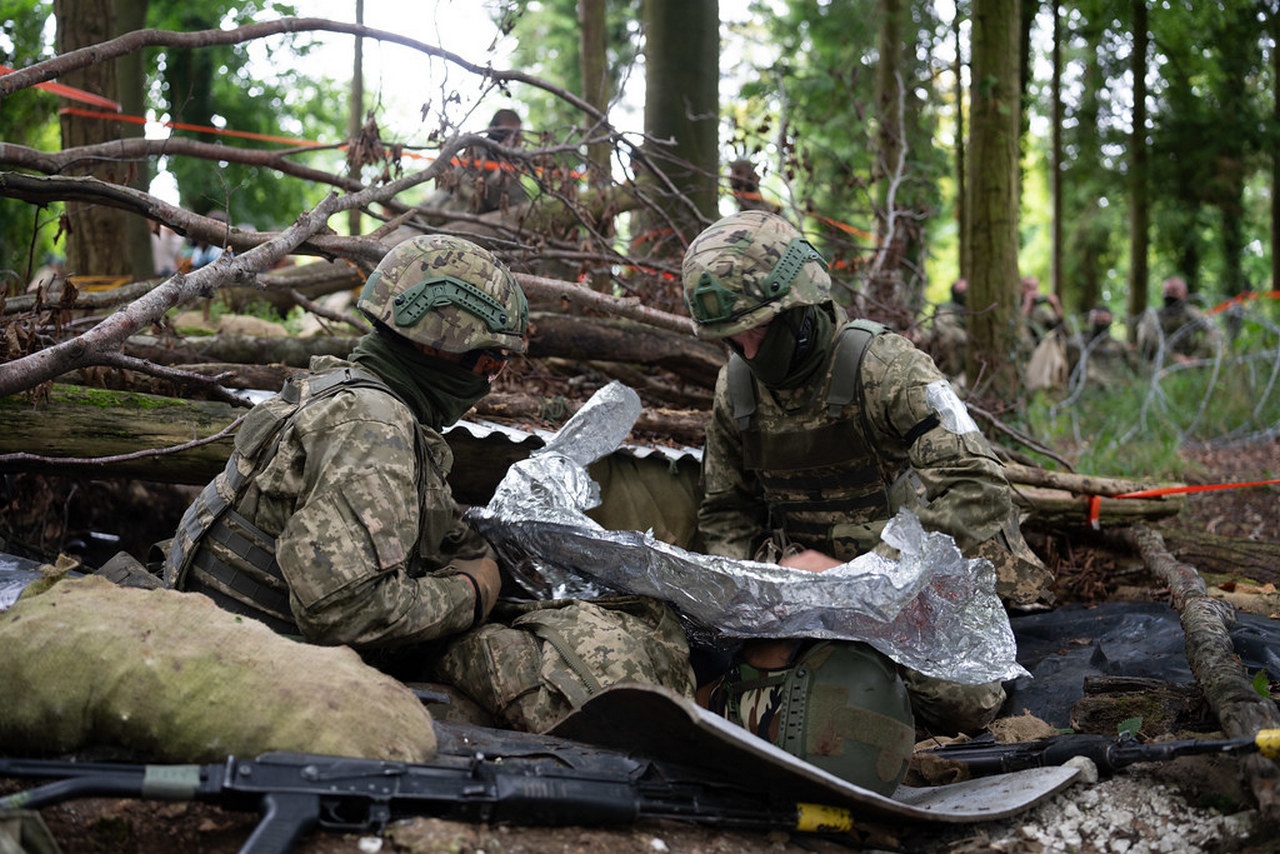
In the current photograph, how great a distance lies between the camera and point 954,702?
366 centimetres

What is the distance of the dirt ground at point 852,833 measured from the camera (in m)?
2.25

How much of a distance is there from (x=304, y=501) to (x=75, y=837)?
3.33ft

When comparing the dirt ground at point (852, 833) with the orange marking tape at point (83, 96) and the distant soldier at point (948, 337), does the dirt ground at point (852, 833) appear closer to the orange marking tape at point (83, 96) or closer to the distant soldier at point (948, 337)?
the distant soldier at point (948, 337)

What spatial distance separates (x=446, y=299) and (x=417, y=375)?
26 centimetres

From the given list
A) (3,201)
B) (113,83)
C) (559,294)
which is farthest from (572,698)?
(3,201)

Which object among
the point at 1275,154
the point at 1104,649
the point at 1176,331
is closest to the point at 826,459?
the point at 1104,649

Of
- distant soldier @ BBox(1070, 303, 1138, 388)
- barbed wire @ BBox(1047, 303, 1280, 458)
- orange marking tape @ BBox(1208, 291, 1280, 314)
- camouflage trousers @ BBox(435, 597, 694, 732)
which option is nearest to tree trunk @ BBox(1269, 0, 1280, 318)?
orange marking tape @ BBox(1208, 291, 1280, 314)

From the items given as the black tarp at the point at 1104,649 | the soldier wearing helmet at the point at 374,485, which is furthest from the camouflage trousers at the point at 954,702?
the soldier wearing helmet at the point at 374,485

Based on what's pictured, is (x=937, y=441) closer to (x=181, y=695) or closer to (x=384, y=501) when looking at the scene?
(x=384, y=501)

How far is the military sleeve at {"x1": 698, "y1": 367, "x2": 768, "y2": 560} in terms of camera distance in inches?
161

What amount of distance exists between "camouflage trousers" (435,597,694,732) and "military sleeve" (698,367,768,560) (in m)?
0.70

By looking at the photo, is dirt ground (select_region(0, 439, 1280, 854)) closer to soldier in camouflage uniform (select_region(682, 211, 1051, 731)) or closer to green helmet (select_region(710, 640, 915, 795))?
green helmet (select_region(710, 640, 915, 795))

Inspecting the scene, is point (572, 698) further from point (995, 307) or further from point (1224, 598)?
point (995, 307)

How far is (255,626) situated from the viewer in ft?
8.83
